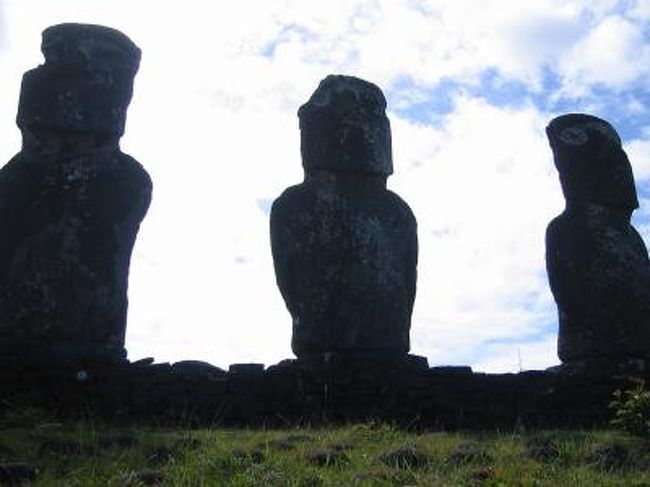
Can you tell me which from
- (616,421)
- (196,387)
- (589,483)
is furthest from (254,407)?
(589,483)

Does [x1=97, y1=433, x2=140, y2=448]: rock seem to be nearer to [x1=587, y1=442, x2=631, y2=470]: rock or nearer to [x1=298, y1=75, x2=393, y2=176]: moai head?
[x1=587, y1=442, x2=631, y2=470]: rock

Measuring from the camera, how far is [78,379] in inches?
411

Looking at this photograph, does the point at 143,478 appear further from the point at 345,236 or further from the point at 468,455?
the point at 345,236

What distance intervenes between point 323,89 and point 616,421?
512 centimetres

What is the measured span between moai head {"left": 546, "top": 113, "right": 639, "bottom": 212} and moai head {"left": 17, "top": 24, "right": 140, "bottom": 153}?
528 cm

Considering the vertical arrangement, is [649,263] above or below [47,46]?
below

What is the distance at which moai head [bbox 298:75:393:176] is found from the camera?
12250 mm

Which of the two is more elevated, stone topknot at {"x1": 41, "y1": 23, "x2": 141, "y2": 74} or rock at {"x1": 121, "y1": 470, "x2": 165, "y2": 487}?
stone topknot at {"x1": 41, "y1": 23, "x2": 141, "y2": 74}

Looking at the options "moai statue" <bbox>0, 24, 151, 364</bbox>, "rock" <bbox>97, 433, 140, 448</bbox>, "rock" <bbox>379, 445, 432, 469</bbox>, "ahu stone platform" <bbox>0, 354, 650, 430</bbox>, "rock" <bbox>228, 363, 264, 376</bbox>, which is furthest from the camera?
"moai statue" <bbox>0, 24, 151, 364</bbox>

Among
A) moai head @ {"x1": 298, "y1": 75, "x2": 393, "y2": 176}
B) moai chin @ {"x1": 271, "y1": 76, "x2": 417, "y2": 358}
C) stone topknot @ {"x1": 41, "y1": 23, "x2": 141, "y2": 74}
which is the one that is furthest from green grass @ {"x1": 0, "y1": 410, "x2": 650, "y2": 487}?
stone topknot @ {"x1": 41, "y1": 23, "x2": 141, "y2": 74}

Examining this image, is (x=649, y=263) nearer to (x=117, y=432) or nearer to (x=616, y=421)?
(x=616, y=421)

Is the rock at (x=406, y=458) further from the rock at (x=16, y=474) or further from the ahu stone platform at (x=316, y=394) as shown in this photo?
the rock at (x=16, y=474)

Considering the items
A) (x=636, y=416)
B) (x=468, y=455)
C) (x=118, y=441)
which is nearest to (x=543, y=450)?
(x=468, y=455)

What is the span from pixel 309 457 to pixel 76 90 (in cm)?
577
